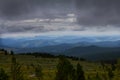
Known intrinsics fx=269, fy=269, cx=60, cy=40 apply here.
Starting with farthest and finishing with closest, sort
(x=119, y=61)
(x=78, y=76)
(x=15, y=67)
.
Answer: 1. (x=119, y=61)
2. (x=78, y=76)
3. (x=15, y=67)

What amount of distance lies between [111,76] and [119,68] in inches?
1583

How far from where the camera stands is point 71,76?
100312 millimetres

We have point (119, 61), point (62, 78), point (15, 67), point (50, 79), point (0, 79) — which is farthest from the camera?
point (50, 79)

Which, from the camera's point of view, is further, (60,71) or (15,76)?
(60,71)

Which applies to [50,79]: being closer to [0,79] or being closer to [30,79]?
[30,79]

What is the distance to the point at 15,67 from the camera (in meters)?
43.6

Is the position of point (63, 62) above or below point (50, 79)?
above

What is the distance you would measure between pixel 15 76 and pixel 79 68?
4983 cm

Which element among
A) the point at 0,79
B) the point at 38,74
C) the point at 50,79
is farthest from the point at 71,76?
the point at 50,79

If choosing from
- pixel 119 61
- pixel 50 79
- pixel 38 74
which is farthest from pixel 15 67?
pixel 50 79

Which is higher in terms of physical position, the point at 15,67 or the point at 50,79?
the point at 15,67

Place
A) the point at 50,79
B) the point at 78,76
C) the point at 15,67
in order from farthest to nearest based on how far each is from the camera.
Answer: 1. the point at 50,79
2. the point at 78,76
3. the point at 15,67

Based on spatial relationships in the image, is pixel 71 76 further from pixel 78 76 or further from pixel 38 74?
pixel 38 74

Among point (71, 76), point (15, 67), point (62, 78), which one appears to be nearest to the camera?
point (15, 67)
